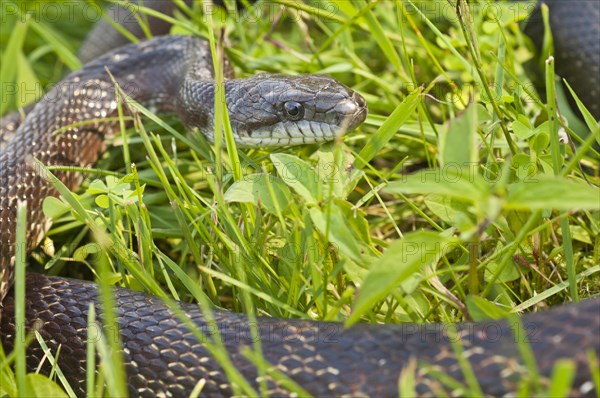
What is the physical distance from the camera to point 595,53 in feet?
15.2

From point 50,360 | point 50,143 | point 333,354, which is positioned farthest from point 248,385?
point 50,143

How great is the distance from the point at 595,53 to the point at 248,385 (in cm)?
326

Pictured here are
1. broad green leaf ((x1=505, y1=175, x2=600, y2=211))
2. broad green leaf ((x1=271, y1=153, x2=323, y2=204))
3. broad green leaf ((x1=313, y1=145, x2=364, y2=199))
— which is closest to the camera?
broad green leaf ((x1=505, y1=175, x2=600, y2=211))

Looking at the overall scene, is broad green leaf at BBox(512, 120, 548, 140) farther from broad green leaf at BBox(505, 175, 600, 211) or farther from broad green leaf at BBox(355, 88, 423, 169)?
broad green leaf at BBox(505, 175, 600, 211)

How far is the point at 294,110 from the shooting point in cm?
398

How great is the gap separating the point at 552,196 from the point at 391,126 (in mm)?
1261

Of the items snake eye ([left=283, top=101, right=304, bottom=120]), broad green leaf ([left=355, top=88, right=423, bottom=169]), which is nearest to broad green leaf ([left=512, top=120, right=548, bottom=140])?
broad green leaf ([left=355, top=88, right=423, bottom=169])

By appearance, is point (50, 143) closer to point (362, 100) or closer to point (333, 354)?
point (362, 100)

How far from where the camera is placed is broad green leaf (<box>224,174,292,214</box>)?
9.87ft

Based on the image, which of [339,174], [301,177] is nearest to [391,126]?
[339,174]

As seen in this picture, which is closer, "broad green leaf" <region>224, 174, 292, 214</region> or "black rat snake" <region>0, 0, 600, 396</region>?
"black rat snake" <region>0, 0, 600, 396</region>

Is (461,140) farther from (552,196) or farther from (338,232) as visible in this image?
(338,232)

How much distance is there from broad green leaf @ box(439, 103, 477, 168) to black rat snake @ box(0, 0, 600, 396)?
0.57 m

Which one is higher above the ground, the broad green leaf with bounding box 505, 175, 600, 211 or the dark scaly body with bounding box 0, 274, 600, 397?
the broad green leaf with bounding box 505, 175, 600, 211
